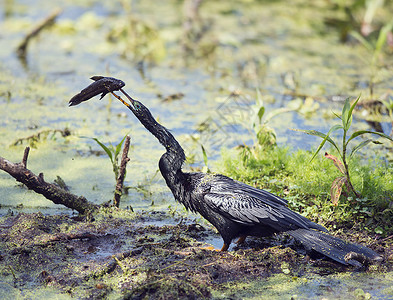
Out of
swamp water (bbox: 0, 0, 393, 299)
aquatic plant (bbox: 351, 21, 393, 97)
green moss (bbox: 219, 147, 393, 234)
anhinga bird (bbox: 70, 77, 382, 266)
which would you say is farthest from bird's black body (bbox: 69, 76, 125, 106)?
aquatic plant (bbox: 351, 21, 393, 97)

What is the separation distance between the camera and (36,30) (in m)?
8.74

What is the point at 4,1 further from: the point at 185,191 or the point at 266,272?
the point at 266,272

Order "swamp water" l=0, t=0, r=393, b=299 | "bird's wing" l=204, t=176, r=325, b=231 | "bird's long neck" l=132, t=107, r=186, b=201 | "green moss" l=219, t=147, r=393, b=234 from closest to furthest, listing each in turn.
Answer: "bird's wing" l=204, t=176, r=325, b=231 < "bird's long neck" l=132, t=107, r=186, b=201 < "green moss" l=219, t=147, r=393, b=234 < "swamp water" l=0, t=0, r=393, b=299

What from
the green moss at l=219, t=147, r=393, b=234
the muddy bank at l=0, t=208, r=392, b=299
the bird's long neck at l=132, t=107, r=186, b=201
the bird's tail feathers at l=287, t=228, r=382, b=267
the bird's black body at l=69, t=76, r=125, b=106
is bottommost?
the muddy bank at l=0, t=208, r=392, b=299

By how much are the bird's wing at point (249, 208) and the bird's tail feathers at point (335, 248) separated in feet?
0.31

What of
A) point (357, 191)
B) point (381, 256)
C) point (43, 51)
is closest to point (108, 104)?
point (43, 51)

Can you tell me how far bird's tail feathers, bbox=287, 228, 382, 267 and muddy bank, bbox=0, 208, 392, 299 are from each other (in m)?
0.08

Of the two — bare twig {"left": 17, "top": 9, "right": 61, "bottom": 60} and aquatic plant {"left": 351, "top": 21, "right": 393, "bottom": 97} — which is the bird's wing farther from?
bare twig {"left": 17, "top": 9, "right": 61, "bottom": 60}

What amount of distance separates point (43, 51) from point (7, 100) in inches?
98.3

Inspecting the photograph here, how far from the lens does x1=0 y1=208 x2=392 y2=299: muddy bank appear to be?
3502 mm

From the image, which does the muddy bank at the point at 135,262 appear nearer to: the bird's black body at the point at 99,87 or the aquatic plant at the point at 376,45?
the bird's black body at the point at 99,87

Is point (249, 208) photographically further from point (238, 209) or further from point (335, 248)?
point (335, 248)

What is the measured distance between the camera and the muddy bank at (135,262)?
3502 millimetres

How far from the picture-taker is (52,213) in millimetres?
4625
